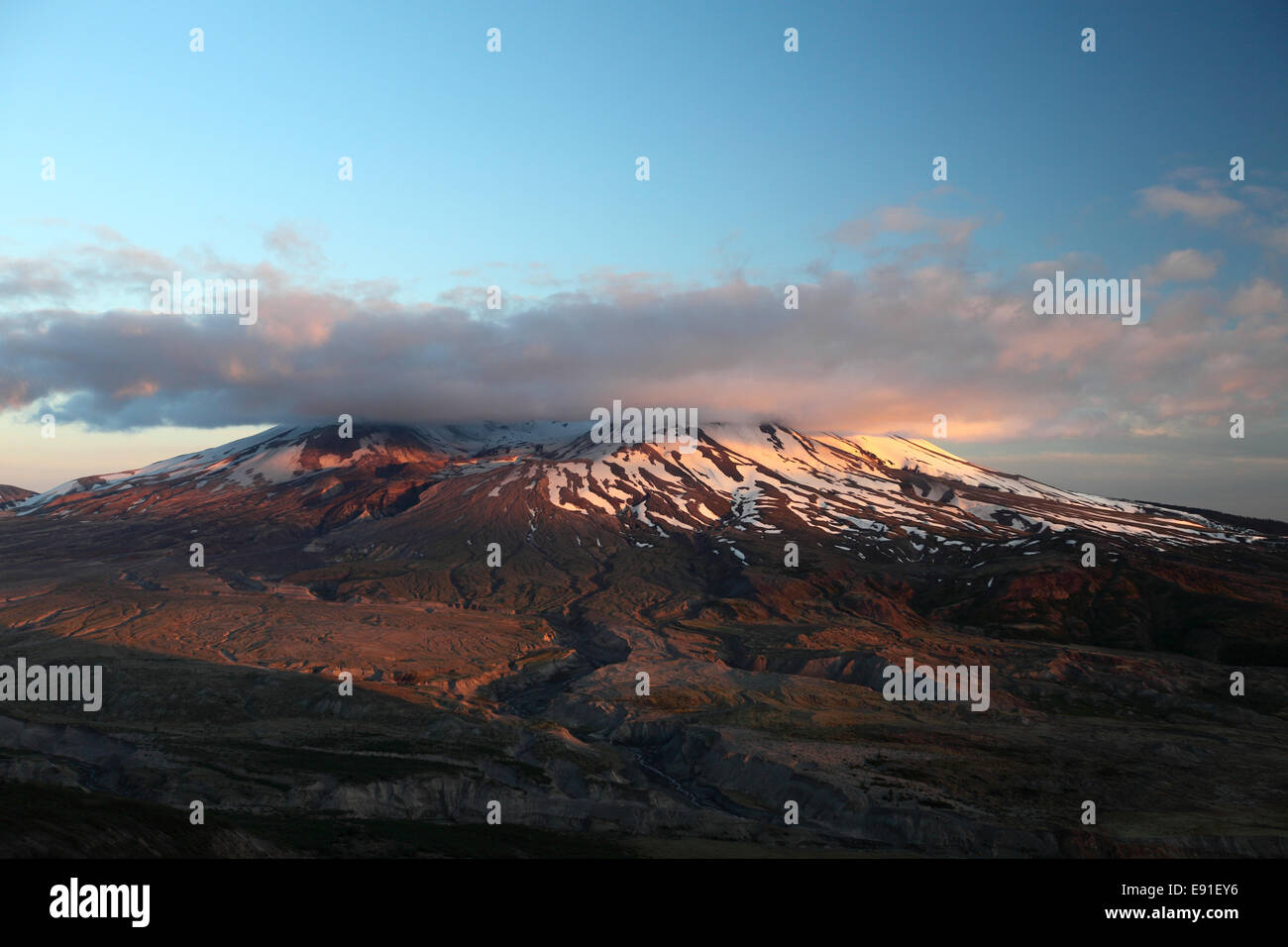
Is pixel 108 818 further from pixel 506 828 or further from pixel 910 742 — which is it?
pixel 910 742

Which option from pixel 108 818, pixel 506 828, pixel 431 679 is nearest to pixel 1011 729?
pixel 506 828
